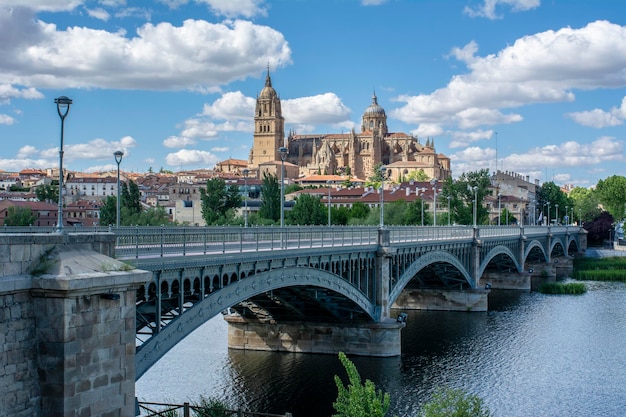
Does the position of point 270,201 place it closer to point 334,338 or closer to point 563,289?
point 563,289

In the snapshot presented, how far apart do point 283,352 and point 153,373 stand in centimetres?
706

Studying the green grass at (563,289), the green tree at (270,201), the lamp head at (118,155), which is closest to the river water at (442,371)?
the lamp head at (118,155)

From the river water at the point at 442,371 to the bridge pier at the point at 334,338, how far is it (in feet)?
1.82

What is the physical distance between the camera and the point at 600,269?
96062mm

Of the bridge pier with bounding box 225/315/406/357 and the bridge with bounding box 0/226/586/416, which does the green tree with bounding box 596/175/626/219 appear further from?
the bridge pier with bounding box 225/315/406/357

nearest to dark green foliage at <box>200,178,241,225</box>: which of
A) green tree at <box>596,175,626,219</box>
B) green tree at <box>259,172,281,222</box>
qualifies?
green tree at <box>259,172,281,222</box>

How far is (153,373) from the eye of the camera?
36.1 metres

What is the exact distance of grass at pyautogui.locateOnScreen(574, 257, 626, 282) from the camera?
87.1 metres

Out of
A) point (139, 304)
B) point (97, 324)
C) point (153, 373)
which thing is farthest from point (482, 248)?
point (97, 324)

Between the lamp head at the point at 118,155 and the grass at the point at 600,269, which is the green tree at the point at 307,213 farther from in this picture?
the lamp head at the point at 118,155

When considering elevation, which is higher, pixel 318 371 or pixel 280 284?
pixel 280 284

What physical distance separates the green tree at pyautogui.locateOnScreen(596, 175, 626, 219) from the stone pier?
165888mm

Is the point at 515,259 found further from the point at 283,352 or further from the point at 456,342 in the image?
the point at 283,352

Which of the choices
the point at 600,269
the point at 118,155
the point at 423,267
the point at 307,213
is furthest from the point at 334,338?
the point at 600,269
